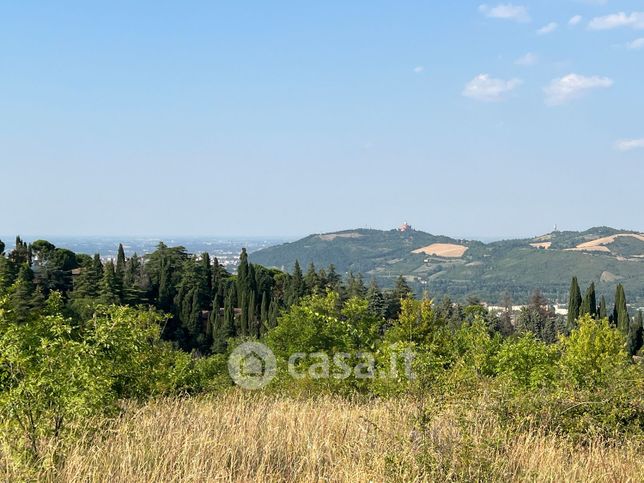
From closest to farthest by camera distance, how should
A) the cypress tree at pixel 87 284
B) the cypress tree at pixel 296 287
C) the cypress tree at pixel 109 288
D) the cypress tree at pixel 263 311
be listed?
1. the cypress tree at pixel 109 288
2. the cypress tree at pixel 87 284
3. the cypress tree at pixel 263 311
4. the cypress tree at pixel 296 287

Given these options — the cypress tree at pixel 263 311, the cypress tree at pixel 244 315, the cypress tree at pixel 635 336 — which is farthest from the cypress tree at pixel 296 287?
the cypress tree at pixel 635 336

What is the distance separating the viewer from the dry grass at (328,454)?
4688 millimetres

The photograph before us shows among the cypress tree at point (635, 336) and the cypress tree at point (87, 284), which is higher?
the cypress tree at point (87, 284)

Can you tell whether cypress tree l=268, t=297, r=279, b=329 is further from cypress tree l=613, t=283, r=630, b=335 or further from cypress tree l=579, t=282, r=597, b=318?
cypress tree l=613, t=283, r=630, b=335

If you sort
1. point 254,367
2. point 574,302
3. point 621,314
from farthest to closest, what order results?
point 574,302 → point 621,314 → point 254,367

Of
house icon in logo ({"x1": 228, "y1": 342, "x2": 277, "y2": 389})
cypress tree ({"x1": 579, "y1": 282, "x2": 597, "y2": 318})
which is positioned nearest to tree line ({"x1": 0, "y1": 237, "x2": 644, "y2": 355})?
cypress tree ({"x1": 579, "y1": 282, "x2": 597, "y2": 318})

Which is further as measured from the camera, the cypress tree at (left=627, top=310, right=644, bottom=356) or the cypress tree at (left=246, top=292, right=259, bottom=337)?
the cypress tree at (left=627, top=310, right=644, bottom=356)

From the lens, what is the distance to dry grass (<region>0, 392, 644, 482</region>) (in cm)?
469

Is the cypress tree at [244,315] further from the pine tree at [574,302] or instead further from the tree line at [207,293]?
the pine tree at [574,302]

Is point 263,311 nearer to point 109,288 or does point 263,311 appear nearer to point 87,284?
point 109,288

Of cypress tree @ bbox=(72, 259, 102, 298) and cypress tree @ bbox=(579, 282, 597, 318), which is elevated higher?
cypress tree @ bbox=(72, 259, 102, 298)

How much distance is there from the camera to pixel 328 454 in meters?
5.29

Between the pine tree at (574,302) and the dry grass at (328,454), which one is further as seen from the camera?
the pine tree at (574,302)

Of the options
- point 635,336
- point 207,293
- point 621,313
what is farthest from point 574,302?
point 207,293
